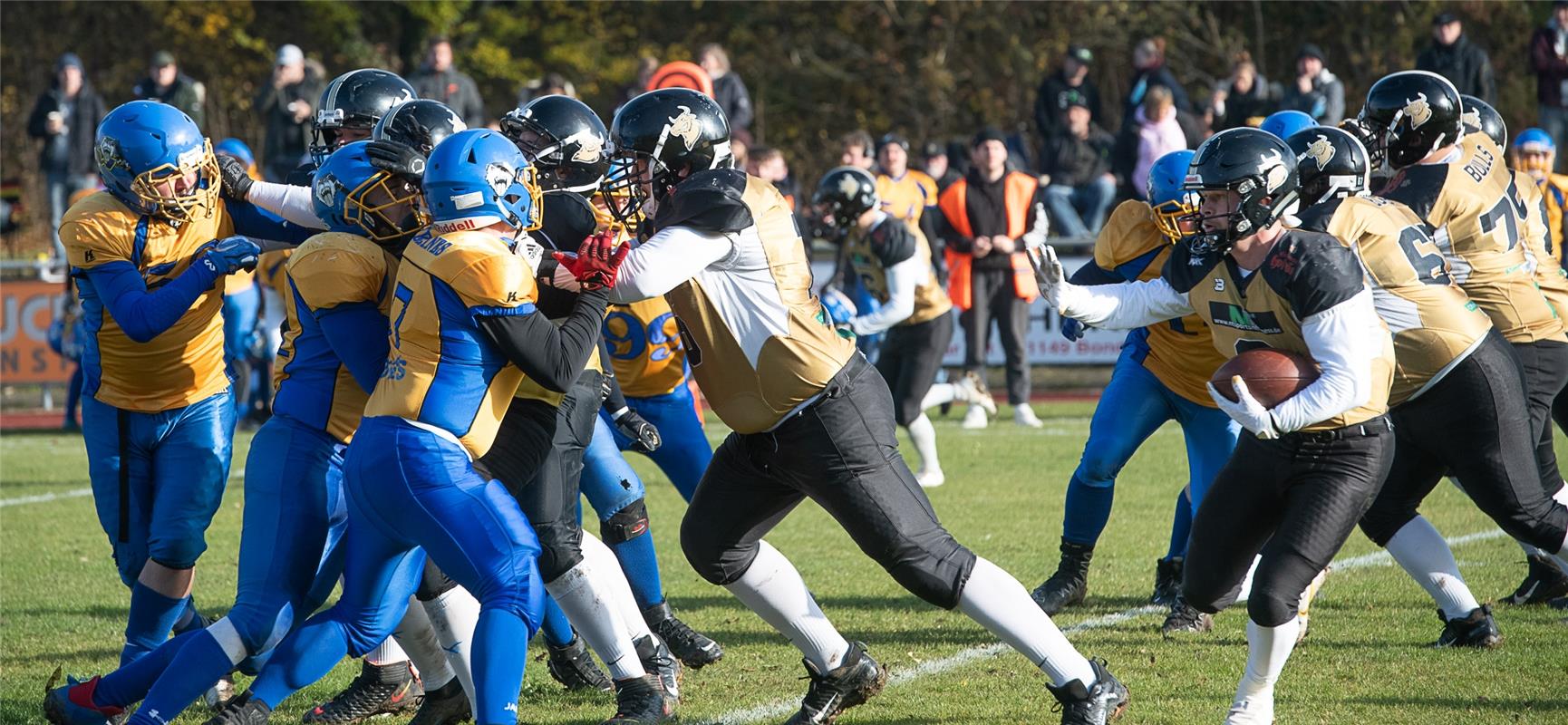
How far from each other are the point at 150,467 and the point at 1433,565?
4208 mm

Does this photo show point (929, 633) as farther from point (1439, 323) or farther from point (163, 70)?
point (163, 70)

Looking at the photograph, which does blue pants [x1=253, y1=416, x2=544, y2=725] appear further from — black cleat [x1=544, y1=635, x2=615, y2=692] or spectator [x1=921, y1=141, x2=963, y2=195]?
spectator [x1=921, y1=141, x2=963, y2=195]

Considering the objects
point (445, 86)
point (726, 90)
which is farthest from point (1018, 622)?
point (445, 86)

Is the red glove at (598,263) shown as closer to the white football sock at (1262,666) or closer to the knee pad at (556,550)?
the knee pad at (556,550)

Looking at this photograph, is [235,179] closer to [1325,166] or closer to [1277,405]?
[1277,405]

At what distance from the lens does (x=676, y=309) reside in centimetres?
444

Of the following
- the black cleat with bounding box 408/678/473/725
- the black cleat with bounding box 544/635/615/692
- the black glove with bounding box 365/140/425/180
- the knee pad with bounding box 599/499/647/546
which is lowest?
the black cleat with bounding box 544/635/615/692

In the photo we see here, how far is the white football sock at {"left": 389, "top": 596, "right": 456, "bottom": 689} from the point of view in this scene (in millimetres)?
4711

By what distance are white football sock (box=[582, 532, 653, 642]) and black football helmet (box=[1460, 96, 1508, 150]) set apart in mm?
3556

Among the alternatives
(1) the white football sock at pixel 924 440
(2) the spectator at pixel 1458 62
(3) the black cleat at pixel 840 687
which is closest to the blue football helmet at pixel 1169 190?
(3) the black cleat at pixel 840 687

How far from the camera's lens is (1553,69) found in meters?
14.5

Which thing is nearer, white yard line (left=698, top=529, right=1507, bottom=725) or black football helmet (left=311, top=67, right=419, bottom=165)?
white yard line (left=698, top=529, right=1507, bottom=725)

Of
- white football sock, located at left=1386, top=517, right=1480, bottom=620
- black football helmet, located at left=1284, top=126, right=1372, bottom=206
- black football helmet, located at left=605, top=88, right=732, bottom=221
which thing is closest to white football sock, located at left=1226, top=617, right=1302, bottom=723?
white football sock, located at left=1386, top=517, right=1480, bottom=620

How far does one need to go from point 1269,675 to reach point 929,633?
170cm
